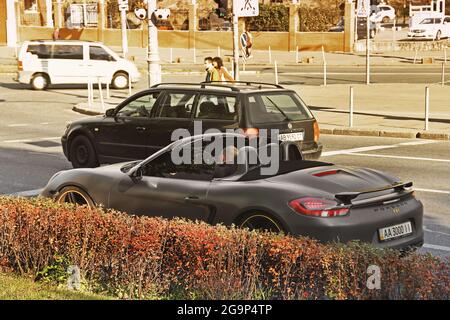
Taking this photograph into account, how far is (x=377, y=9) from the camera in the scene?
74.9 m

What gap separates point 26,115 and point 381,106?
1087 centimetres

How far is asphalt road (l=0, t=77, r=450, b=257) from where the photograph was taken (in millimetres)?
12891

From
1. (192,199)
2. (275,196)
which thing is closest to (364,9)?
(192,199)

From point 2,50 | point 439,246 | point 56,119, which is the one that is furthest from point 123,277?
point 2,50

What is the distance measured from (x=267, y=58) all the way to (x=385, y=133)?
33.7 meters

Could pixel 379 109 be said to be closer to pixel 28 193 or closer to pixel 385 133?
pixel 385 133

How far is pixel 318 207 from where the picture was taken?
29.0 feet

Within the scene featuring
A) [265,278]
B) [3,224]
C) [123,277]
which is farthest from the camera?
[3,224]

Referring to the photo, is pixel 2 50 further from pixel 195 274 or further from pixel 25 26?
pixel 195 274

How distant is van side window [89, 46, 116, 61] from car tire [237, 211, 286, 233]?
2771 centimetres

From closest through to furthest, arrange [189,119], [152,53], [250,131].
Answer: [250,131] < [189,119] < [152,53]

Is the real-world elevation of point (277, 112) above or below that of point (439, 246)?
above

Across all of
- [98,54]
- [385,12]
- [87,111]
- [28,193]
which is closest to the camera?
[28,193]

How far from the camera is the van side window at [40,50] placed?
35.4 metres
